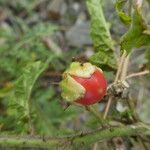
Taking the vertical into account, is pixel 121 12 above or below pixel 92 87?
above

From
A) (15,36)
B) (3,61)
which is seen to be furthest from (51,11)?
(3,61)

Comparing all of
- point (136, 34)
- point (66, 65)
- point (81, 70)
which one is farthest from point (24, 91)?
point (66, 65)

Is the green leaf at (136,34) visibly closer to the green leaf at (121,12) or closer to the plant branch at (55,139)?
the green leaf at (121,12)

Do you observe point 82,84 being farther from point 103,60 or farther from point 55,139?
point 103,60

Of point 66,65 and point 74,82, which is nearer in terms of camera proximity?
point 74,82

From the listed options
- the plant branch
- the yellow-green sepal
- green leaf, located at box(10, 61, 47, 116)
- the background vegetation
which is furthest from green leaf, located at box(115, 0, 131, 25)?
green leaf, located at box(10, 61, 47, 116)

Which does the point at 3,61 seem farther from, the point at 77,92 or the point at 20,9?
the point at 77,92

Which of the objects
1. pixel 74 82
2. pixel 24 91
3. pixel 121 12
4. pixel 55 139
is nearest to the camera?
pixel 74 82

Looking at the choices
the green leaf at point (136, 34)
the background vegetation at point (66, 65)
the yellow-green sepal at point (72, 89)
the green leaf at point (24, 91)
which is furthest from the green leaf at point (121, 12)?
the green leaf at point (24, 91)
